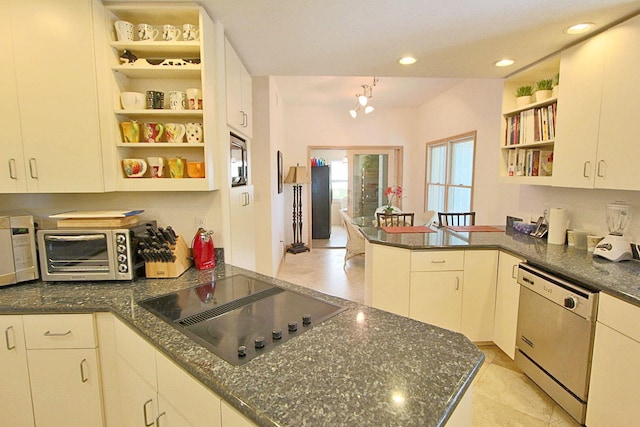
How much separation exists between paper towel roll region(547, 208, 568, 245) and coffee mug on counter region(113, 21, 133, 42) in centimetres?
305

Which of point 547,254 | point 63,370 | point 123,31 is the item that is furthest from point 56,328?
point 547,254

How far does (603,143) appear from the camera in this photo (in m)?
1.91

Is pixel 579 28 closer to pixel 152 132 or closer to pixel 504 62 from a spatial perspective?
pixel 504 62

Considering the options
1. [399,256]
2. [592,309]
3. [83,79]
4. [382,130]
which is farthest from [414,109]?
[83,79]

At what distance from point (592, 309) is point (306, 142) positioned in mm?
5133

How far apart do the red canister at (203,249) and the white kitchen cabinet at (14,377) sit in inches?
31.7

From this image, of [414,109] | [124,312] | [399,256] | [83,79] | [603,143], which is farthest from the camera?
[414,109]

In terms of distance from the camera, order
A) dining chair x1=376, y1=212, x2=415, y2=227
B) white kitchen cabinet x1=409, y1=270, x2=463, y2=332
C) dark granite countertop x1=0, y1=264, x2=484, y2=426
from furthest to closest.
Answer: dining chair x1=376, y1=212, x2=415, y2=227 → white kitchen cabinet x1=409, y1=270, x2=463, y2=332 → dark granite countertop x1=0, y1=264, x2=484, y2=426

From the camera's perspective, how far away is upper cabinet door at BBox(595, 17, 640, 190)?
68.6 inches

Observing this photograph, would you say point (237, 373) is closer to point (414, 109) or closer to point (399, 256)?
point (399, 256)

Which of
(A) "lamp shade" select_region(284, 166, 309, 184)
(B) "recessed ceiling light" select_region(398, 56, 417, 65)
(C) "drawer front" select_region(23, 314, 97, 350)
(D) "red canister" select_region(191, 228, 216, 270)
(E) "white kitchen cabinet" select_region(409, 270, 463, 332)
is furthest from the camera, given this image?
(A) "lamp shade" select_region(284, 166, 309, 184)

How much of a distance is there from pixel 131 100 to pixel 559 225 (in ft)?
9.84

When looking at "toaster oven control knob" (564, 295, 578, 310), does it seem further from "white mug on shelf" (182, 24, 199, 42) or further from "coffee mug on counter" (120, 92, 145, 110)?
"coffee mug on counter" (120, 92, 145, 110)

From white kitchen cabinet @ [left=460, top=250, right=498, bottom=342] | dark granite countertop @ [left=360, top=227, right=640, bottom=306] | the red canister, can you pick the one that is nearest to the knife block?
the red canister
